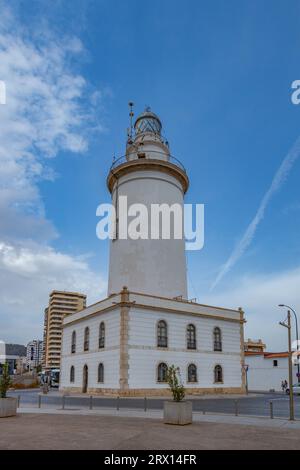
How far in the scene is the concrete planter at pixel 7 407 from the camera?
621 inches

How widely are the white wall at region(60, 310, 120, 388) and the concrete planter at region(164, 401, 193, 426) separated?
1837cm

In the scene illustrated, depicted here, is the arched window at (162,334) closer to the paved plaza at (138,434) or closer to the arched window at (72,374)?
the arched window at (72,374)

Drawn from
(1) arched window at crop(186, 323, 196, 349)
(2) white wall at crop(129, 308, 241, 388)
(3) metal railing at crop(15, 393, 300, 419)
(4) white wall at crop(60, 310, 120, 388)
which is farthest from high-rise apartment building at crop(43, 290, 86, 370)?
(3) metal railing at crop(15, 393, 300, 419)

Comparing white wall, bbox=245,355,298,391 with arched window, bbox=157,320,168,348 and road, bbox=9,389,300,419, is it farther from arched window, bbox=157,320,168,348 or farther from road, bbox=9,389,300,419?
road, bbox=9,389,300,419

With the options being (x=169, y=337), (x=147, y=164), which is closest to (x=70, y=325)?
(x=169, y=337)

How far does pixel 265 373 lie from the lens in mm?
55812

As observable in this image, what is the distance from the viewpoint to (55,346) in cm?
13050

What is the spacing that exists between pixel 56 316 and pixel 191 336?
11149 cm

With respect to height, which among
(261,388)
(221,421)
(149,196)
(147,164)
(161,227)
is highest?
(147,164)

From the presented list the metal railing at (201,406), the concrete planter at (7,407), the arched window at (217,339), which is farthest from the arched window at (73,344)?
the concrete planter at (7,407)

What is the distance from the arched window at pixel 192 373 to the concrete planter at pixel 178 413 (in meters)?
22.0
